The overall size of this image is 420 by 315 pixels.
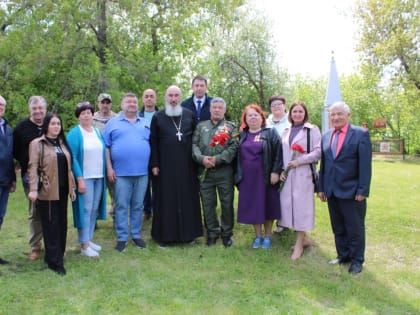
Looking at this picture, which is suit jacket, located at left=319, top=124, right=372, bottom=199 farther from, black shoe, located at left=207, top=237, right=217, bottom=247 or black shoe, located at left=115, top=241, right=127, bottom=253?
black shoe, located at left=115, top=241, right=127, bottom=253

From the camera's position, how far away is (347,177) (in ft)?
14.8

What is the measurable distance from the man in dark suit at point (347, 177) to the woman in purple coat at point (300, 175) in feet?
0.71

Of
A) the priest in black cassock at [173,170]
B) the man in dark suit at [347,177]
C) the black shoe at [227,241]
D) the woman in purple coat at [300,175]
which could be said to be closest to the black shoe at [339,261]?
the man in dark suit at [347,177]

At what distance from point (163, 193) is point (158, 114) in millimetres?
1117

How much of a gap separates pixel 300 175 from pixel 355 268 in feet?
4.17

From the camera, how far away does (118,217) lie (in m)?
5.49

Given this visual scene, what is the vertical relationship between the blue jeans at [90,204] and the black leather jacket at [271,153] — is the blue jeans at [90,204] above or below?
below

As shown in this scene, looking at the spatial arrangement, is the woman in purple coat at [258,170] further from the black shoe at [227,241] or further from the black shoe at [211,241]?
the black shoe at [211,241]

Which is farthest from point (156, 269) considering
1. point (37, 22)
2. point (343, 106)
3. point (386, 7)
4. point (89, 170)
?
point (386, 7)

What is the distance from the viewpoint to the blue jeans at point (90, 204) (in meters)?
5.07

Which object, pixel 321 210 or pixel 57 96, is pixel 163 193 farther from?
pixel 57 96

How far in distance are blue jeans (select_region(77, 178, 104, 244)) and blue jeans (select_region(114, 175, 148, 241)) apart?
9.9 inches

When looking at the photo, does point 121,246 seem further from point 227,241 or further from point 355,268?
point 355,268

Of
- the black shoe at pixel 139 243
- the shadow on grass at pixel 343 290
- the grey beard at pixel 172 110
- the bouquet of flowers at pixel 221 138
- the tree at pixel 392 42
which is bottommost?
the shadow on grass at pixel 343 290
